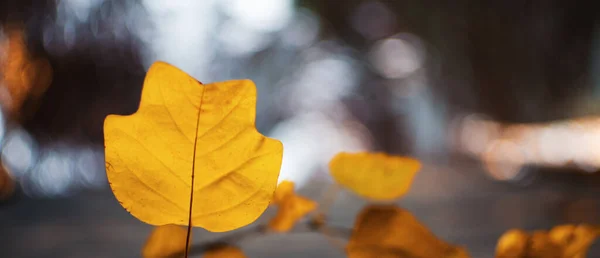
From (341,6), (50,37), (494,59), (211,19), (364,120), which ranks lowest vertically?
(50,37)

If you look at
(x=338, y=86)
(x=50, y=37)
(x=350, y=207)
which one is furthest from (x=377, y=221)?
(x=338, y=86)

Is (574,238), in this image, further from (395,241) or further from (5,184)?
(5,184)

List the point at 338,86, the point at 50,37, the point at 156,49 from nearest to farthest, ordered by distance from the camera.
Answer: the point at 50,37, the point at 156,49, the point at 338,86

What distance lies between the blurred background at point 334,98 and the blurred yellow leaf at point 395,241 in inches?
3.4

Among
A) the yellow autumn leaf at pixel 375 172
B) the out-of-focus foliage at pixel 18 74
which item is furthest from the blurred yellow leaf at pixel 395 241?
the out-of-focus foliage at pixel 18 74

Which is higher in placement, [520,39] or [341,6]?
[520,39]

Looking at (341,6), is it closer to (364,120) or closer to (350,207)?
(364,120)

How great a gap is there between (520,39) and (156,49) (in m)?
0.87

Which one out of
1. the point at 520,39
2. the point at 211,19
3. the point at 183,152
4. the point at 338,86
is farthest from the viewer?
the point at 520,39

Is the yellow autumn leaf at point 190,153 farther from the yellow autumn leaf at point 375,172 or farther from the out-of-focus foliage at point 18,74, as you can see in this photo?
the out-of-focus foliage at point 18,74

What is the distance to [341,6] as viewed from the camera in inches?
38.7

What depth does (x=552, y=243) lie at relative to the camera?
0.12m

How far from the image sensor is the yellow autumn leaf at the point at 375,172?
15 cm

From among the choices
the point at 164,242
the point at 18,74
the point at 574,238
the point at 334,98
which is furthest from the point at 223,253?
the point at 334,98
